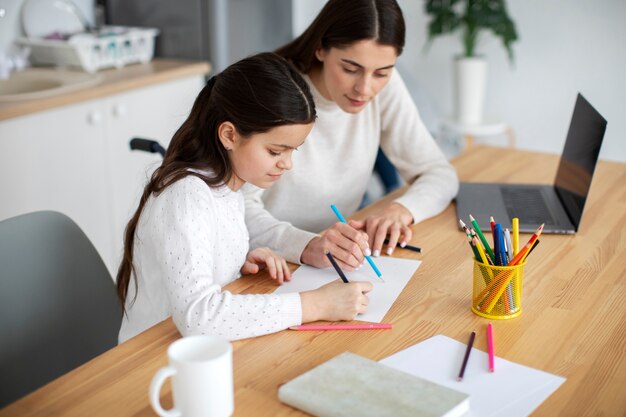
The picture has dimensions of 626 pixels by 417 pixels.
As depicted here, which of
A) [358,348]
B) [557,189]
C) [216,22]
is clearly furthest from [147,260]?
[216,22]

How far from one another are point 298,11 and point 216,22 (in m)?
1.06

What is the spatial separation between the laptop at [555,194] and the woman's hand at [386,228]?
0.55ft

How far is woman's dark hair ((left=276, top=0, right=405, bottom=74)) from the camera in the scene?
166cm

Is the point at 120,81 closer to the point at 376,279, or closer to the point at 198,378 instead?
the point at 376,279

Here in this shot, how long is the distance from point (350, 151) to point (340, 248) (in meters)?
0.54

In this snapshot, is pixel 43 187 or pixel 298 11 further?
pixel 298 11

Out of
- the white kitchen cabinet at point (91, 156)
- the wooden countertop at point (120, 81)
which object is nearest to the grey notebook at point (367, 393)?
the white kitchen cabinet at point (91, 156)

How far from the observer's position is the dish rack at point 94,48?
116 inches

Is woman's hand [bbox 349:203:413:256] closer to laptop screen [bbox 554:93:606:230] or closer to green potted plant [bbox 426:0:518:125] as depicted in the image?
laptop screen [bbox 554:93:606:230]

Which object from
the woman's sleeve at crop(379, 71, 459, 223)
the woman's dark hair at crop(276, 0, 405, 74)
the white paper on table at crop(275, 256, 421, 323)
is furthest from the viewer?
the woman's sleeve at crop(379, 71, 459, 223)

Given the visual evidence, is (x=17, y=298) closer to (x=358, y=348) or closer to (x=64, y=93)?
(x=358, y=348)

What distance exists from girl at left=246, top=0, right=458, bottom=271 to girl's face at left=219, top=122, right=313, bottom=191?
0.60 ft

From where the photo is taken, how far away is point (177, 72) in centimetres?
302

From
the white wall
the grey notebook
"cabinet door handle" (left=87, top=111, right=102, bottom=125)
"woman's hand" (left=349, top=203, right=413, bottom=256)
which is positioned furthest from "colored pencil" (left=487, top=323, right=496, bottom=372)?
the white wall
